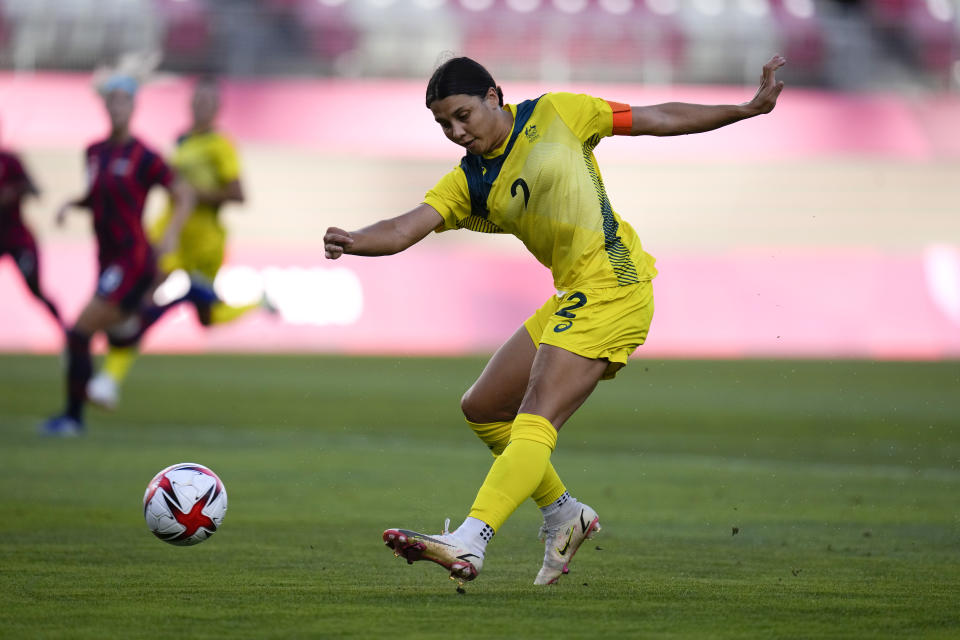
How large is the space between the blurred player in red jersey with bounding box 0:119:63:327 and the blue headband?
75.4 inches

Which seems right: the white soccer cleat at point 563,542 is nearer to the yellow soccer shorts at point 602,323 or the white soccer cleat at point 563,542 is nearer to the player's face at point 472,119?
the yellow soccer shorts at point 602,323

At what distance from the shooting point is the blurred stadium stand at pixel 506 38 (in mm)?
26188

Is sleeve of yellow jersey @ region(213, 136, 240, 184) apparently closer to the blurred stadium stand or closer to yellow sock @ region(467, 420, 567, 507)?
yellow sock @ region(467, 420, 567, 507)

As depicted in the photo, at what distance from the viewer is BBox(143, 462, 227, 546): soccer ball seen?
5719mm

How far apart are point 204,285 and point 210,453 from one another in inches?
132

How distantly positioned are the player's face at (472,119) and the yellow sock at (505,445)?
1142 mm

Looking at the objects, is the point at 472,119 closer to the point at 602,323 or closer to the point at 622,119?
the point at 622,119

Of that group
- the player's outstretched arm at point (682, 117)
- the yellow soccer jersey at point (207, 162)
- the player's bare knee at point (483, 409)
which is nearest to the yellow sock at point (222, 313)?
the yellow soccer jersey at point (207, 162)

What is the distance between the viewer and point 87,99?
84.6ft

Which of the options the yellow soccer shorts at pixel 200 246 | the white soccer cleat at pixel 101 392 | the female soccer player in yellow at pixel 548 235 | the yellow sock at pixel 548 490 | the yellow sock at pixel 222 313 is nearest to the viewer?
the female soccer player in yellow at pixel 548 235

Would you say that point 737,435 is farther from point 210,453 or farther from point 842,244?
point 842,244

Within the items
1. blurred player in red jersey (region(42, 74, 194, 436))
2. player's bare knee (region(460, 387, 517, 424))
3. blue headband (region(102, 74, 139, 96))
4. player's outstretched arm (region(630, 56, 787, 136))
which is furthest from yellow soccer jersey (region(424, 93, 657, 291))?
blurred player in red jersey (region(42, 74, 194, 436))

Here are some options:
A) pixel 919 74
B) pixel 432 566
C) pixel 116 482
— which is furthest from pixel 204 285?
pixel 919 74

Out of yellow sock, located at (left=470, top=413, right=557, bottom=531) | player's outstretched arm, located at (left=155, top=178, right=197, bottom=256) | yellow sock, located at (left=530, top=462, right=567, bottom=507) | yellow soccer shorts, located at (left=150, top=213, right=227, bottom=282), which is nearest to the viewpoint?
yellow sock, located at (left=470, top=413, right=557, bottom=531)
